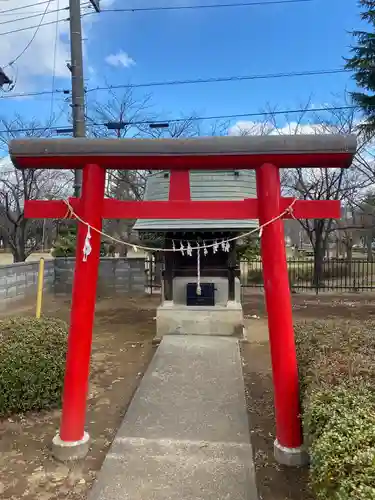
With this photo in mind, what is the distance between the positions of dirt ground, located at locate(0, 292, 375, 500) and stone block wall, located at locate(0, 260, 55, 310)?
3538 millimetres

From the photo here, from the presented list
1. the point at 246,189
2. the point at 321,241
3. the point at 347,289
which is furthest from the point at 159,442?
the point at 321,241

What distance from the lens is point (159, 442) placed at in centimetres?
404

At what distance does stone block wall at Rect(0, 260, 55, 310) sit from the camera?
12.1m

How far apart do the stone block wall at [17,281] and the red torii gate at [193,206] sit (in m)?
9.00

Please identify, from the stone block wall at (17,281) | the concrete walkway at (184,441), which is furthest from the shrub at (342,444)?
the stone block wall at (17,281)

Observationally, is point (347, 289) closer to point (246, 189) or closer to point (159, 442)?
point (246, 189)

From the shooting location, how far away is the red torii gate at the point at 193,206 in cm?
368

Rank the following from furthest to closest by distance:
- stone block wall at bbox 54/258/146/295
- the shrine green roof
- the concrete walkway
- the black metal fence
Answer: the black metal fence
stone block wall at bbox 54/258/146/295
the shrine green roof
the concrete walkway

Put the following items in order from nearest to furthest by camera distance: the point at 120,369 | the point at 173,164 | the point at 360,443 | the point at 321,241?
1. the point at 360,443
2. the point at 173,164
3. the point at 120,369
4. the point at 321,241

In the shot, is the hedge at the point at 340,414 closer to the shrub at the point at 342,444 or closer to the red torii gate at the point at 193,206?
the shrub at the point at 342,444

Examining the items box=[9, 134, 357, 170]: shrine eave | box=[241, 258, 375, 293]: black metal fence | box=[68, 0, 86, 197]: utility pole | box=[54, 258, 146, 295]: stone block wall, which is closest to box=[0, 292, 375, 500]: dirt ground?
box=[9, 134, 357, 170]: shrine eave

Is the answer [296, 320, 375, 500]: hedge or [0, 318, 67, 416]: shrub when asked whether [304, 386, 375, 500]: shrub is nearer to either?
[296, 320, 375, 500]: hedge

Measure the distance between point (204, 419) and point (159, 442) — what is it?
0.71 meters

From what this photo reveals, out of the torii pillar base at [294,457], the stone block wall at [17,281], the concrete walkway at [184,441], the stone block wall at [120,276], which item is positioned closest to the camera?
the concrete walkway at [184,441]
